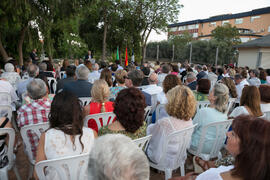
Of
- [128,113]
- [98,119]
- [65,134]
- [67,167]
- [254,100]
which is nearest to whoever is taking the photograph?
[67,167]

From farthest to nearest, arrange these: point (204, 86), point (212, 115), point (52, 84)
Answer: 1. point (52, 84)
2. point (204, 86)
3. point (212, 115)

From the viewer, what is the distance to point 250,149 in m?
1.15

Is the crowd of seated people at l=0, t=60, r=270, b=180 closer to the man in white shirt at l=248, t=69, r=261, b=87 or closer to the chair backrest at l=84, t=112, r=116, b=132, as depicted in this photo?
the chair backrest at l=84, t=112, r=116, b=132

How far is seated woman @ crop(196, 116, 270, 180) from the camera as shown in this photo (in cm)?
111

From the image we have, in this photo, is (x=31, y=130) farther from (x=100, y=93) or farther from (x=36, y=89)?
(x=100, y=93)

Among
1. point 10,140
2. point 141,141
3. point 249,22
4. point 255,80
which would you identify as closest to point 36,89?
point 10,140

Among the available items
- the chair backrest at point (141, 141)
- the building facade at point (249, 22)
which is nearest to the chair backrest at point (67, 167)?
the chair backrest at point (141, 141)

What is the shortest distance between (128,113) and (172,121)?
698mm

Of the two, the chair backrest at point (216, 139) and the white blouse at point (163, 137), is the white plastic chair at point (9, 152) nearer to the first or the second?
the white blouse at point (163, 137)

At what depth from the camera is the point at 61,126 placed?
183cm

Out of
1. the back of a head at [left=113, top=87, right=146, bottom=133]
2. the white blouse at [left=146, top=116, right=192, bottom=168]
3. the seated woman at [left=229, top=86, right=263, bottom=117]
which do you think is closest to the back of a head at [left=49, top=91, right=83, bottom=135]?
the back of a head at [left=113, top=87, right=146, bottom=133]

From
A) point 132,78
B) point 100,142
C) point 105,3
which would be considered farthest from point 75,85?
point 105,3

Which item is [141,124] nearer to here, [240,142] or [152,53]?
[240,142]

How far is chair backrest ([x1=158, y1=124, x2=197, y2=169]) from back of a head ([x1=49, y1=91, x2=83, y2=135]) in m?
0.97
